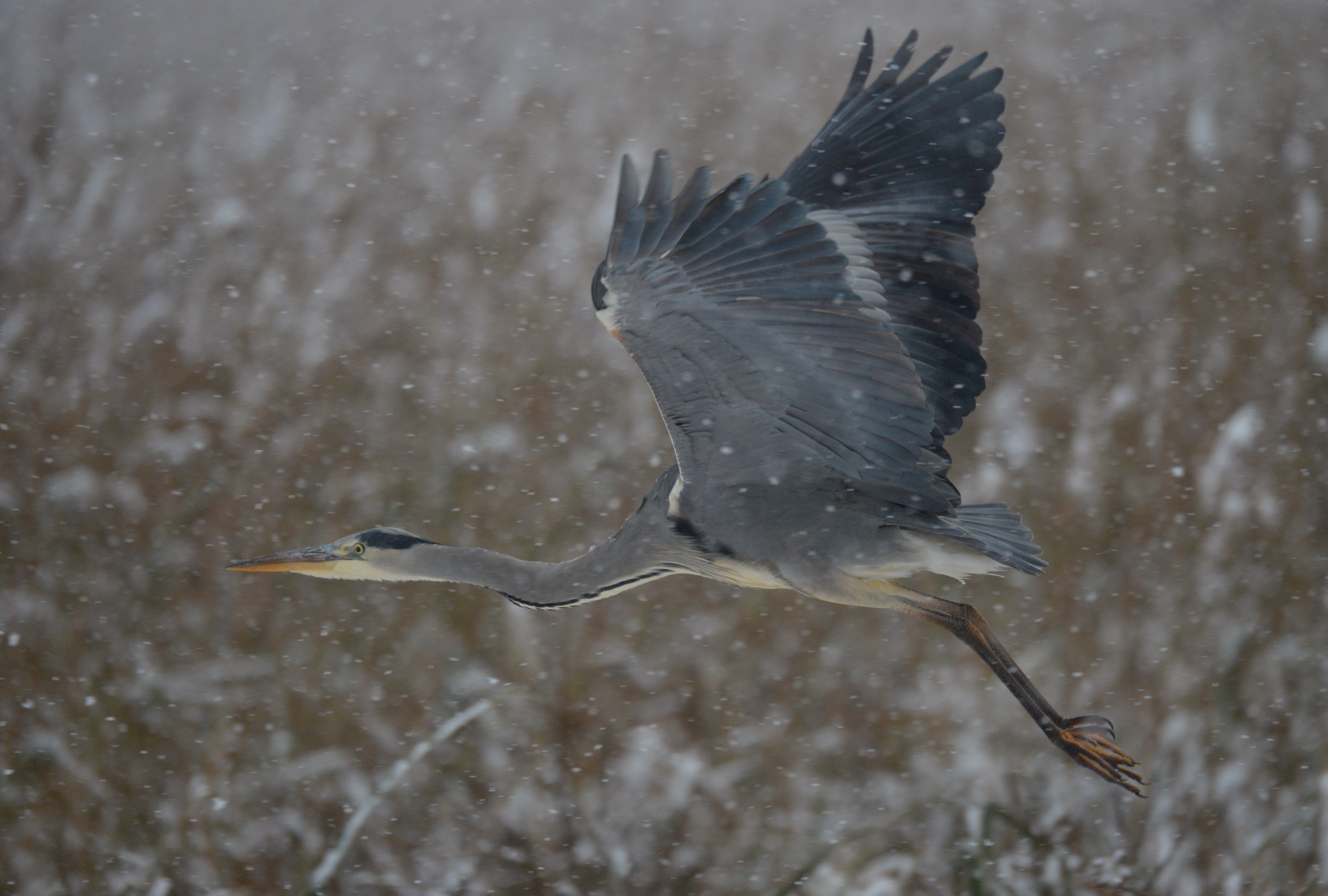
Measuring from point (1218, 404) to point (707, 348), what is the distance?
6.47ft

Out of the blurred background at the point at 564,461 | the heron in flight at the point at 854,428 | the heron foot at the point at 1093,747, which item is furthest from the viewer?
the blurred background at the point at 564,461

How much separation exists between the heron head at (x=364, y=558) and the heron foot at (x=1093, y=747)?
85 centimetres

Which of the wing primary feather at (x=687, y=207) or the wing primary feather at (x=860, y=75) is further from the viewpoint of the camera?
the wing primary feather at (x=860, y=75)

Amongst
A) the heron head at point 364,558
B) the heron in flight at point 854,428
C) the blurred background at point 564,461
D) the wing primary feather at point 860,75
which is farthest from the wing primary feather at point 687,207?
the blurred background at point 564,461

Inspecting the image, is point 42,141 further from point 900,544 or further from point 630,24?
point 900,544

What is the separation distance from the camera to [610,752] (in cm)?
281

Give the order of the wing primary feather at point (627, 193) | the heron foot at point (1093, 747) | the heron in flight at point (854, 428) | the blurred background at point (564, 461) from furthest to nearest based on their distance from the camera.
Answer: the blurred background at point (564, 461) < the heron foot at point (1093, 747) < the heron in flight at point (854, 428) < the wing primary feather at point (627, 193)

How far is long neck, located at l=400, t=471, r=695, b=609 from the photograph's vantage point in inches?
53.7

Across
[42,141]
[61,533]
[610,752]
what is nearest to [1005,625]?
[610,752]

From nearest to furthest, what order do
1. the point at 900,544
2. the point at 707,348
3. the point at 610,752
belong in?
the point at 707,348, the point at 900,544, the point at 610,752

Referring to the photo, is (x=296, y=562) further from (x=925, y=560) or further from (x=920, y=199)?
(x=920, y=199)

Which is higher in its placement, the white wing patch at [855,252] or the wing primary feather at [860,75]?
the wing primary feather at [860,75]

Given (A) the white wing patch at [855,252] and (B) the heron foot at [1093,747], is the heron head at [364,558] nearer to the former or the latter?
(A) the white wing patch at [855,252]

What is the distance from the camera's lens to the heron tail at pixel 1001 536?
4.12ft
